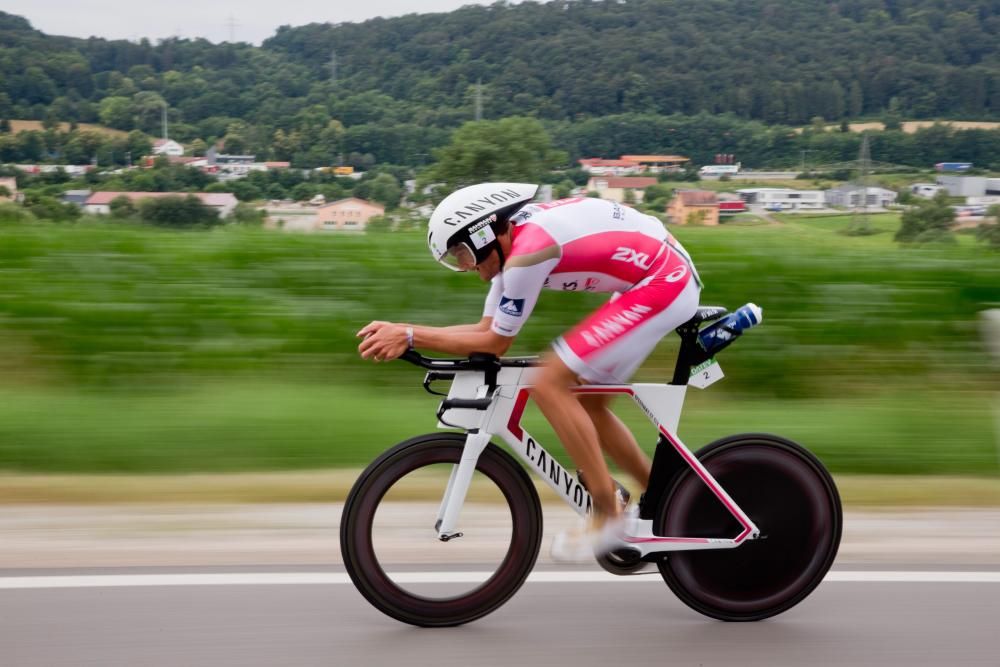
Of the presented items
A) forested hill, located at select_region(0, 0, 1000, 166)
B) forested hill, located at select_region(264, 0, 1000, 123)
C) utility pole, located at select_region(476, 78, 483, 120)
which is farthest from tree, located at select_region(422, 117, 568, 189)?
forested hill, located at select_region(264, 0, 1000, 123)

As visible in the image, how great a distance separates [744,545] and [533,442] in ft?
2.81

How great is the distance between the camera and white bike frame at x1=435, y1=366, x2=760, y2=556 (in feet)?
12.6

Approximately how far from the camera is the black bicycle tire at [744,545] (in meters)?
3.97

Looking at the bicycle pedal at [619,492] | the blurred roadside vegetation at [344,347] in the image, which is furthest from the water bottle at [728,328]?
the blurred roadside vegetation at [344,347]

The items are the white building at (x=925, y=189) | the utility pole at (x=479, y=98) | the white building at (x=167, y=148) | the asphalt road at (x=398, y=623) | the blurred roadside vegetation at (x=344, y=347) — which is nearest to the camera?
the asphalt road at (x=398, y=623)

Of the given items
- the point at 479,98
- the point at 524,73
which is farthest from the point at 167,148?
the point at 524,73

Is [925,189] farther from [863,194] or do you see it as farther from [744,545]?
[744,545]

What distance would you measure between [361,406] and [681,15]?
15.4 meters

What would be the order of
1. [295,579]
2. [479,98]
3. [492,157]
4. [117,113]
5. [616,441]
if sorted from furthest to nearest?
[479,98], [117,113], [492,157], [295,579], [616,441]

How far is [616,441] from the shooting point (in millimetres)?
4086

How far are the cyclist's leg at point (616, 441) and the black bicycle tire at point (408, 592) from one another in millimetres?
352

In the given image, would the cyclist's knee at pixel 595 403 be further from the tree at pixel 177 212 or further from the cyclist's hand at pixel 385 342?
the tree at pixel 177 212

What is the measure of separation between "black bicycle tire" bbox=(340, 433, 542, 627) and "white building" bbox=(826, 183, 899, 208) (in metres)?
8.28

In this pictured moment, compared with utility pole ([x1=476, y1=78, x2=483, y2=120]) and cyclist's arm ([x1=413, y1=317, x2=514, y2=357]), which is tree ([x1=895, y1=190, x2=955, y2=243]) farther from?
cyclist's arm ([x1=413, y1=317, x2=514, y2=357])
